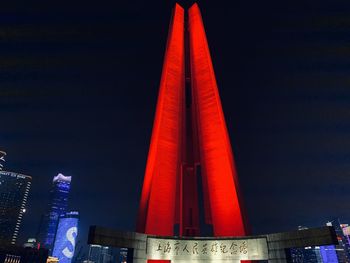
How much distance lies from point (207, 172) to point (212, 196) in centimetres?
149

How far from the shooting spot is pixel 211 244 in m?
12.9

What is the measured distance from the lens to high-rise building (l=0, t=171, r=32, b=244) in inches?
4756

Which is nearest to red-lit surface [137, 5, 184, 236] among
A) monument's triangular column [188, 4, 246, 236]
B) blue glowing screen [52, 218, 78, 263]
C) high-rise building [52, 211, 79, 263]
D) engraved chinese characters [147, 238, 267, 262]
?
monument's triangular column [188, 4, 246, 236]

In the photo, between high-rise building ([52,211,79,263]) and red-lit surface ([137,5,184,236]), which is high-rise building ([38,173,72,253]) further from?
red-lit surface ([137,5,184,236])

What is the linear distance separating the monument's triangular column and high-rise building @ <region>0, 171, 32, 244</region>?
12566 cm

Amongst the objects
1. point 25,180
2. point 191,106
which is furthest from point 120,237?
point 25,180

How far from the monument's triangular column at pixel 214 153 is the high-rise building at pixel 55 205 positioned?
7401 inches

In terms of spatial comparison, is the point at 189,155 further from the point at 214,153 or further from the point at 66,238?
the point at 66,238

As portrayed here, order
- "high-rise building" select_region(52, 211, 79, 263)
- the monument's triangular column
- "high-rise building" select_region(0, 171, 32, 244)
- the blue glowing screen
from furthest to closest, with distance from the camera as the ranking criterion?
"high-rise building" select_region(0, 171, 32, 244) < "high-rise building" select_region(52, 211, 79, 263) < the blue glowing screen < the monument's triangular column

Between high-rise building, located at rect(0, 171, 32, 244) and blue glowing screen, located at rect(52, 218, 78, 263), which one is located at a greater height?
high-rise building, located at rect(0, 171, 32, 244)

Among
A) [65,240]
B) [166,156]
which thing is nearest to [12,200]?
[65,240]

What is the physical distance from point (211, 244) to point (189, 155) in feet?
28.4

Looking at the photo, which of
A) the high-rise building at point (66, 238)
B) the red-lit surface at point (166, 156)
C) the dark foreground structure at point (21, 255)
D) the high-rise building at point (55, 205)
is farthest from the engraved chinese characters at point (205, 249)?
the high-rise building at point (55, 205)

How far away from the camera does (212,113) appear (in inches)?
732
